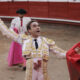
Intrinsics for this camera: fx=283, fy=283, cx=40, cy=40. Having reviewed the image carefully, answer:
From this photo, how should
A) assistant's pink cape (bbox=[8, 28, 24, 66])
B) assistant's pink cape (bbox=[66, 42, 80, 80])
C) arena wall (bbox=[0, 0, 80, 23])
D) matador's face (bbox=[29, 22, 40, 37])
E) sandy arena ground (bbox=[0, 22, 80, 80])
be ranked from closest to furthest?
assistant's pink cape (bbox=[66, 42, 80, 80]) → matador's face (bbox=[29, 22, 40, 37]) → sandy arena ground (bbox=[0, 22, 80, 80]) → assistant's pink cape (bbox=[8, 28, 24, 66]) → arena wall (bbox=[0, 0, 80, 23])

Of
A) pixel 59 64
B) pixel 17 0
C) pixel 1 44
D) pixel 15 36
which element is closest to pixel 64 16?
pixel 17 0

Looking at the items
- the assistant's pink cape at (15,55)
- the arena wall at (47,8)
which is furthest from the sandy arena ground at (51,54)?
the arena wall at (47,8)

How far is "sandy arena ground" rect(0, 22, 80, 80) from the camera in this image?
4.79 metres

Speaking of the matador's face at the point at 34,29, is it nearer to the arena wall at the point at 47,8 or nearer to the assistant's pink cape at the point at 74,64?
the assistant's pink cape at the point at 74,64

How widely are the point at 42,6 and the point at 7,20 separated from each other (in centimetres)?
182

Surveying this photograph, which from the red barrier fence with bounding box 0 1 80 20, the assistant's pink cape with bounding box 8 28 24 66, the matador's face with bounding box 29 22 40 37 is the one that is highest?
the red barrier fence with bounding box 0 1 80 20

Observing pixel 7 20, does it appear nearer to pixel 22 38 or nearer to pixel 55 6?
pixel 55 6

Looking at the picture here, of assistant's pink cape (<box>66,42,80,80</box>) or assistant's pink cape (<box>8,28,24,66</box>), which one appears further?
assistant's pink cape (<box>8,28,24,66</box>)

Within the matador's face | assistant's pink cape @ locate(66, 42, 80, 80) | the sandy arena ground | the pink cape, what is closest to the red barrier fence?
the sandy arena ground

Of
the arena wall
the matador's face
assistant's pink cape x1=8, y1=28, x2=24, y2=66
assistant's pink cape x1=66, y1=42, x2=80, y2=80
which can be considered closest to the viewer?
assistant's pink cape x1=66, y1=42, x2=80, y2=80

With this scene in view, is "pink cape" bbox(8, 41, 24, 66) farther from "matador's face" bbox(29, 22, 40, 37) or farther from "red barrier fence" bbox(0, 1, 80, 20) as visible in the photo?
"red barrier fence" bbox(0, 1, 80, 20)

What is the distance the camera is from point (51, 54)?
6.29 metres

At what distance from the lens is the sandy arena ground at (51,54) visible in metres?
4.79

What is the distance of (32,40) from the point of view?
285cm
